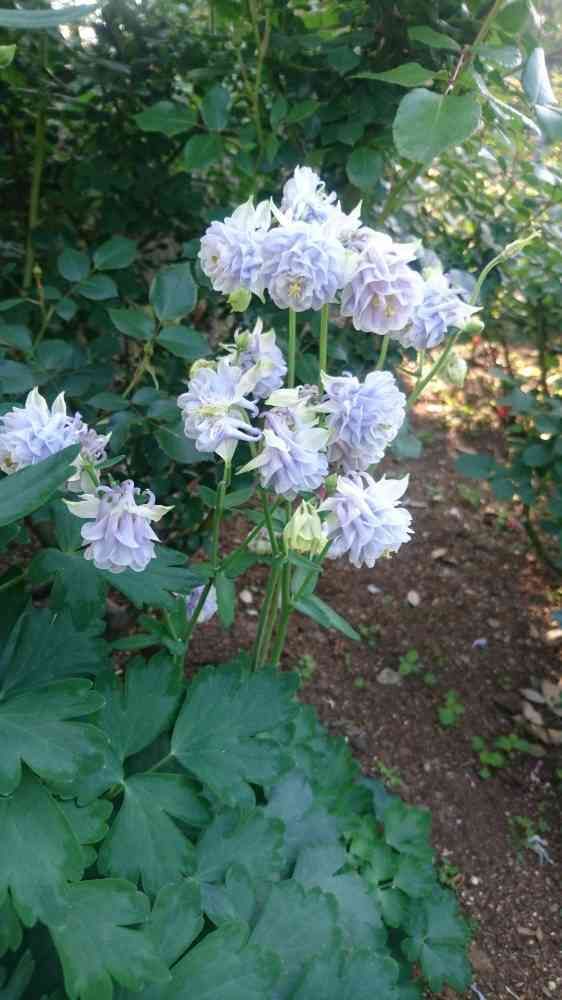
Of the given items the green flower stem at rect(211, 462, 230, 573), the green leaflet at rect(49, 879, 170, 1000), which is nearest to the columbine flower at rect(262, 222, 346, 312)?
the green flower stem at rect(211, 462, 230, 573)

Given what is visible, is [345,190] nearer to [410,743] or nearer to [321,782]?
[321,782]

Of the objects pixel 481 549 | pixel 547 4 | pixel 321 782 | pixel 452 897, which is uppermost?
pixel 547 4

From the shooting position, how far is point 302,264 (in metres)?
0.93

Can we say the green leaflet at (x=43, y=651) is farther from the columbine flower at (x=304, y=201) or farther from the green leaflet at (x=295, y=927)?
the columbine flower at (x=304, y=201)

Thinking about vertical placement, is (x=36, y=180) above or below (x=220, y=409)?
below

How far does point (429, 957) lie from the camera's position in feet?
4.77

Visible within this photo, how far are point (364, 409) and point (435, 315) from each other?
20 cm

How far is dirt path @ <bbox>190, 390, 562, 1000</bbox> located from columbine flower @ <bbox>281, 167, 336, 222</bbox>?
4.62 feet

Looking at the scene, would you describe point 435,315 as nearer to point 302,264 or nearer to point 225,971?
point 302,264

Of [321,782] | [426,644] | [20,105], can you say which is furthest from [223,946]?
[20,105]

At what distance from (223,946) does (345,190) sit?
1.39 meters

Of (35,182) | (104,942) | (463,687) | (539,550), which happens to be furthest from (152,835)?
(539,550)

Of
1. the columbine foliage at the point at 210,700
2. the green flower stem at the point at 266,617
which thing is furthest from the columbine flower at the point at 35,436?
the green flower stem at the point at 266,617

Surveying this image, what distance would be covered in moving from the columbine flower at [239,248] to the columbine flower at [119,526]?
29 centimetres
